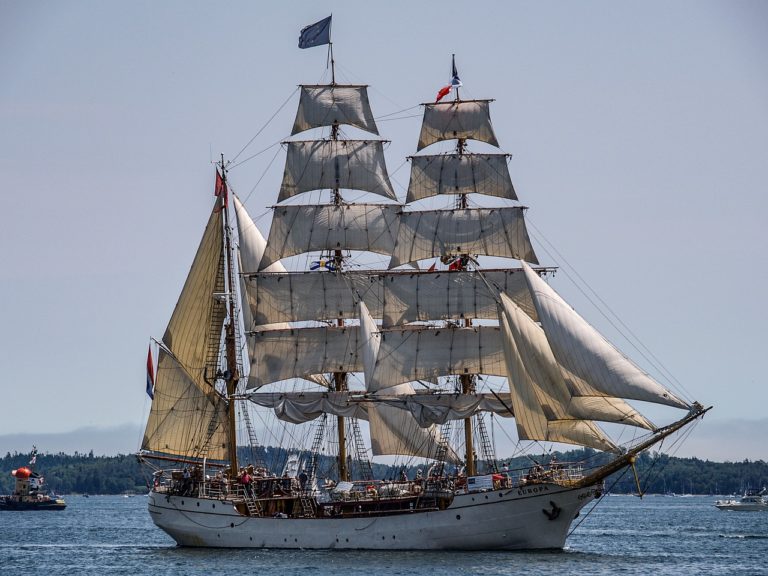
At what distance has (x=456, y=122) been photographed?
3091 inches

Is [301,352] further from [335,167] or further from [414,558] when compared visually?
[414,558]

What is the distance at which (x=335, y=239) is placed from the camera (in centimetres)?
8194

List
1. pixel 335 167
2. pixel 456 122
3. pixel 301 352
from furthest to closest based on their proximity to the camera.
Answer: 1. pixel 335 167
2. pixel 301 352
3. pixel 456 122

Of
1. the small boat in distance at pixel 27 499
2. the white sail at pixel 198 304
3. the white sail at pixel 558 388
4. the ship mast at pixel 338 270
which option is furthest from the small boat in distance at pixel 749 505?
the white sail at pixel 198 304

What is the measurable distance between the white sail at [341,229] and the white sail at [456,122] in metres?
5.46

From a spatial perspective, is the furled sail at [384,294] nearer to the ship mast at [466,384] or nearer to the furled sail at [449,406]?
the ship mast at [466,384]

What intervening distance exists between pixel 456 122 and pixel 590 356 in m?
19.1

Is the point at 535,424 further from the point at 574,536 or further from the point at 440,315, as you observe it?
the point at 574,536

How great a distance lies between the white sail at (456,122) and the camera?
258ft

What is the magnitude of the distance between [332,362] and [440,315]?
26.1 ft

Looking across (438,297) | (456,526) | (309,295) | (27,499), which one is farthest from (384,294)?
(27,499)

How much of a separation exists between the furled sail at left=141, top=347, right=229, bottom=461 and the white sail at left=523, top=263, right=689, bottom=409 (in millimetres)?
21626

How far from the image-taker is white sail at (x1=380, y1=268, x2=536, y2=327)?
77.2m

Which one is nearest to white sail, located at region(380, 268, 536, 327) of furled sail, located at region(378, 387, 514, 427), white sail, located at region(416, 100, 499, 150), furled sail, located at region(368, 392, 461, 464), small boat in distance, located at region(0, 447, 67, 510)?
furled sail, located at region(368, 392, 461, 464)
